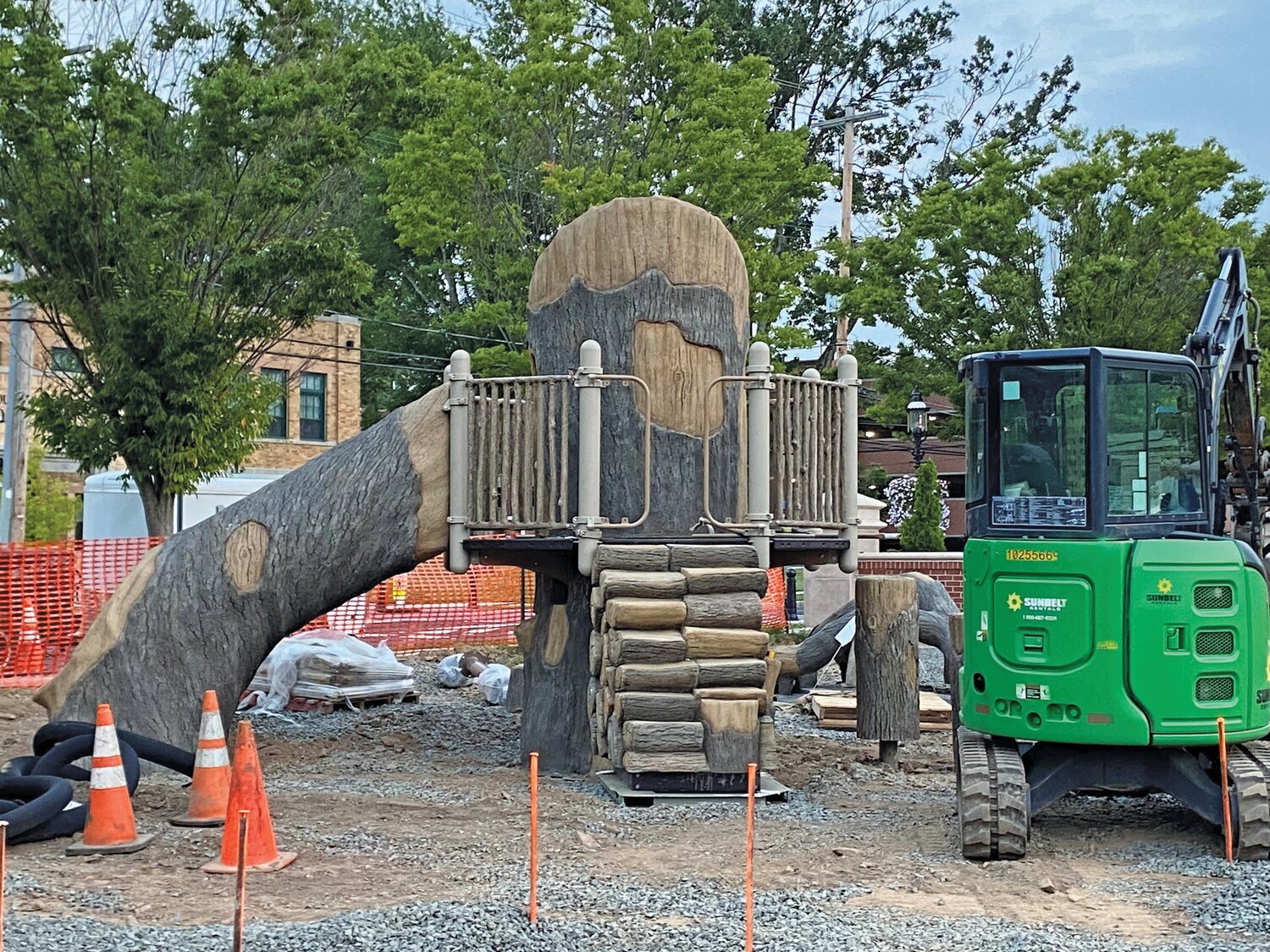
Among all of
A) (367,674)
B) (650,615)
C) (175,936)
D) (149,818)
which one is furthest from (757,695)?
(367,674)

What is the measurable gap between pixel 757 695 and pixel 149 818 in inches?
150

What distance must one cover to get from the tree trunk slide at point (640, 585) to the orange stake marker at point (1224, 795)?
3.31 meters

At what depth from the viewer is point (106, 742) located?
773 centimetres

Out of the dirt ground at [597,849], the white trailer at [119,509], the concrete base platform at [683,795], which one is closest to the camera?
the dirt ground at [597,849]

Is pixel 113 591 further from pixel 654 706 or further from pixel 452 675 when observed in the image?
pixel 654 706

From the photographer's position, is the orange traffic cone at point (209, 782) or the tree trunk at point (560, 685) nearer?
the orange traffic cone at point (209, 782)

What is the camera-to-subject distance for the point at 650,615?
926 centimetres

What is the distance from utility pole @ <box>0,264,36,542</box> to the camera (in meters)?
→ 20.5

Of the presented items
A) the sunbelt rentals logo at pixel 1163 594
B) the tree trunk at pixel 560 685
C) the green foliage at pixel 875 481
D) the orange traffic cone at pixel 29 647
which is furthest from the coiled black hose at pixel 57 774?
the green foliage at pixel 875 481

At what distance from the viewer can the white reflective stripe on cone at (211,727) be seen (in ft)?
27.1

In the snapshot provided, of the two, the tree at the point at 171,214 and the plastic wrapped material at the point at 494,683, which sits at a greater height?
the tree at the point at 171,214

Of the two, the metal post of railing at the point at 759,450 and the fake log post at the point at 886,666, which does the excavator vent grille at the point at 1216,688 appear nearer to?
the metal post of railing at the point at 759,450

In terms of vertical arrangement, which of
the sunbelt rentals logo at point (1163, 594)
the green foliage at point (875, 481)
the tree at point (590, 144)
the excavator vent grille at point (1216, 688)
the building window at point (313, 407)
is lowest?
the excavator vent grille at point (1216, 688)

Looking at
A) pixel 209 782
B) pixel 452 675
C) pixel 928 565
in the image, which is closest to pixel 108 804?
pixel 209 782
